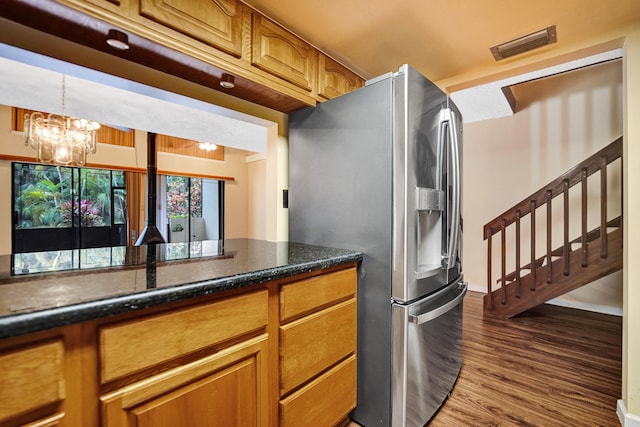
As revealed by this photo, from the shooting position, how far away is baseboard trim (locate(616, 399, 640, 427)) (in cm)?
145

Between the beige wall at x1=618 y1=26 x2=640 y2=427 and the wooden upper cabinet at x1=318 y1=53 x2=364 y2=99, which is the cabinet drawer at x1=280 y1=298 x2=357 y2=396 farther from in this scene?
the beige wall at x1=618 y1=26 x2=640 y2=427

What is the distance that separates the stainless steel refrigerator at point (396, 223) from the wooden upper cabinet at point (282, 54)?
0.21 m

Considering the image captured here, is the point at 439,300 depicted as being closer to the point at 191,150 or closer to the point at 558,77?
the point at 558,77

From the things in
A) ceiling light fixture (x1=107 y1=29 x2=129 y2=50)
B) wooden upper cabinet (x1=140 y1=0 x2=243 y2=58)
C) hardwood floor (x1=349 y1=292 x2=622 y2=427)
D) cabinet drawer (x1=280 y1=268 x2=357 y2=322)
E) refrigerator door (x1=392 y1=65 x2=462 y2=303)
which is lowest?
hardwood floor (x1=349 y1=292 x2=622 y2=427)

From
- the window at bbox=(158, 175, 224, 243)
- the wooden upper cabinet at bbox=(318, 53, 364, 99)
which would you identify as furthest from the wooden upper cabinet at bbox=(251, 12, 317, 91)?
the window at bbox=(158, 175, 224, 243)

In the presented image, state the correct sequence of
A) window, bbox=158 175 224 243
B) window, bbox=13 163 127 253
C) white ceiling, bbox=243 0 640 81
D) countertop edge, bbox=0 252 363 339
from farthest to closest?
window, bbox=158 175 224 243 → window, bbox=13 163 127 253 → white ceiling, bbox=243 0 640 81 → countertop edge, bbox=0 252 363 339

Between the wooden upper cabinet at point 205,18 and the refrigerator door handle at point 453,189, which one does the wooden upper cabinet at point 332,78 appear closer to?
the wooden upper cabinet at point 205,18

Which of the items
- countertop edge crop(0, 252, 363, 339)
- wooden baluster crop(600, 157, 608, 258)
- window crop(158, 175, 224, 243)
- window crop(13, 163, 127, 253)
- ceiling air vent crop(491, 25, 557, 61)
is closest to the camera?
countertop edge crop(0, 252, 363, 339)

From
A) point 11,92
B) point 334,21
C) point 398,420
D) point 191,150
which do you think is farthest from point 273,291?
point 191,150

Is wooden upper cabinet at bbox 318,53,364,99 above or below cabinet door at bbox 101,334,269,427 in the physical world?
above

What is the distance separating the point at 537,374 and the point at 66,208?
684 cm

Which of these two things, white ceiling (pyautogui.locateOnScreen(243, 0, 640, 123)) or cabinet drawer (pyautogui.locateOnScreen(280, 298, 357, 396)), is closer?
cabinet drawer (pyautogui.locateOnScreen(280, 298, 357, 396))

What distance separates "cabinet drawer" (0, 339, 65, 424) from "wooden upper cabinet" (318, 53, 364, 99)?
1.63 metres

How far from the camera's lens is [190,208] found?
686 cm
